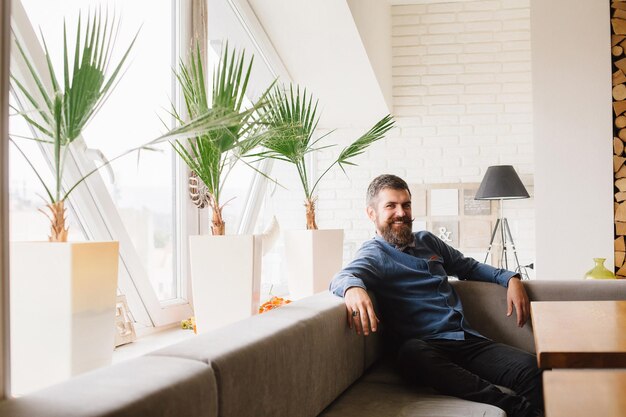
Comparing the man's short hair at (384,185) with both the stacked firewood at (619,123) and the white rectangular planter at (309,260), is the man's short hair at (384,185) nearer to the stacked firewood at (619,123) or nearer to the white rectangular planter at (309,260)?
the white rectangular planter at (309,260)

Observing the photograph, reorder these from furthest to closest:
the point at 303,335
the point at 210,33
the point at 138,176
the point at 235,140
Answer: the point at 210,33 → the point at 138,176 → the point at 235,140 → the point at 303,335

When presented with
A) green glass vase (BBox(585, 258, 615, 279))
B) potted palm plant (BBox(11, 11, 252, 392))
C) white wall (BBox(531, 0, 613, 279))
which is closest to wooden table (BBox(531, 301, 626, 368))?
potted palm plant (BBox(11, 11, 252, 392))

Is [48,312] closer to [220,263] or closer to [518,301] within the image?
[220,263]

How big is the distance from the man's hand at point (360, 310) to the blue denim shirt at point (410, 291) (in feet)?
0.67

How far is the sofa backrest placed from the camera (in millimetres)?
2627

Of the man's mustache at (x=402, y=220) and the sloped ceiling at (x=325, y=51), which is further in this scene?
the sloped ceiling at (x=325, y=51)

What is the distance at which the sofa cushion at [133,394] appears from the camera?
0.93 metres

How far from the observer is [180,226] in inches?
114

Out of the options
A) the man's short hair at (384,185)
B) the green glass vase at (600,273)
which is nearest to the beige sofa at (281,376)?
the man's short hair at (384,185)

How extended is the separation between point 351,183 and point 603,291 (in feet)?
10.2

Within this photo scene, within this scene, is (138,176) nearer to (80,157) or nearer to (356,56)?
(80,157)

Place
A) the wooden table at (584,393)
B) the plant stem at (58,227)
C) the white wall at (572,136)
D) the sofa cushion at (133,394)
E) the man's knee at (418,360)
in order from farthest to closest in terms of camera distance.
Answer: the white wall at (572,136), the man's knee at (418,360), the plant stem at (58,227), the wooden table at (584,393), the sofa cushion at (133,394)

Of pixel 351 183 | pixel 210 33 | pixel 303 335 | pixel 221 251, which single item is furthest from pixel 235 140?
pixel 351 183

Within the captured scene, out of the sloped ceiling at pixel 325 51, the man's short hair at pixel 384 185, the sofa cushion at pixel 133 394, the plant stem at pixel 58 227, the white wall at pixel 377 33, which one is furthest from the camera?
the white wall at pixel 377 33
